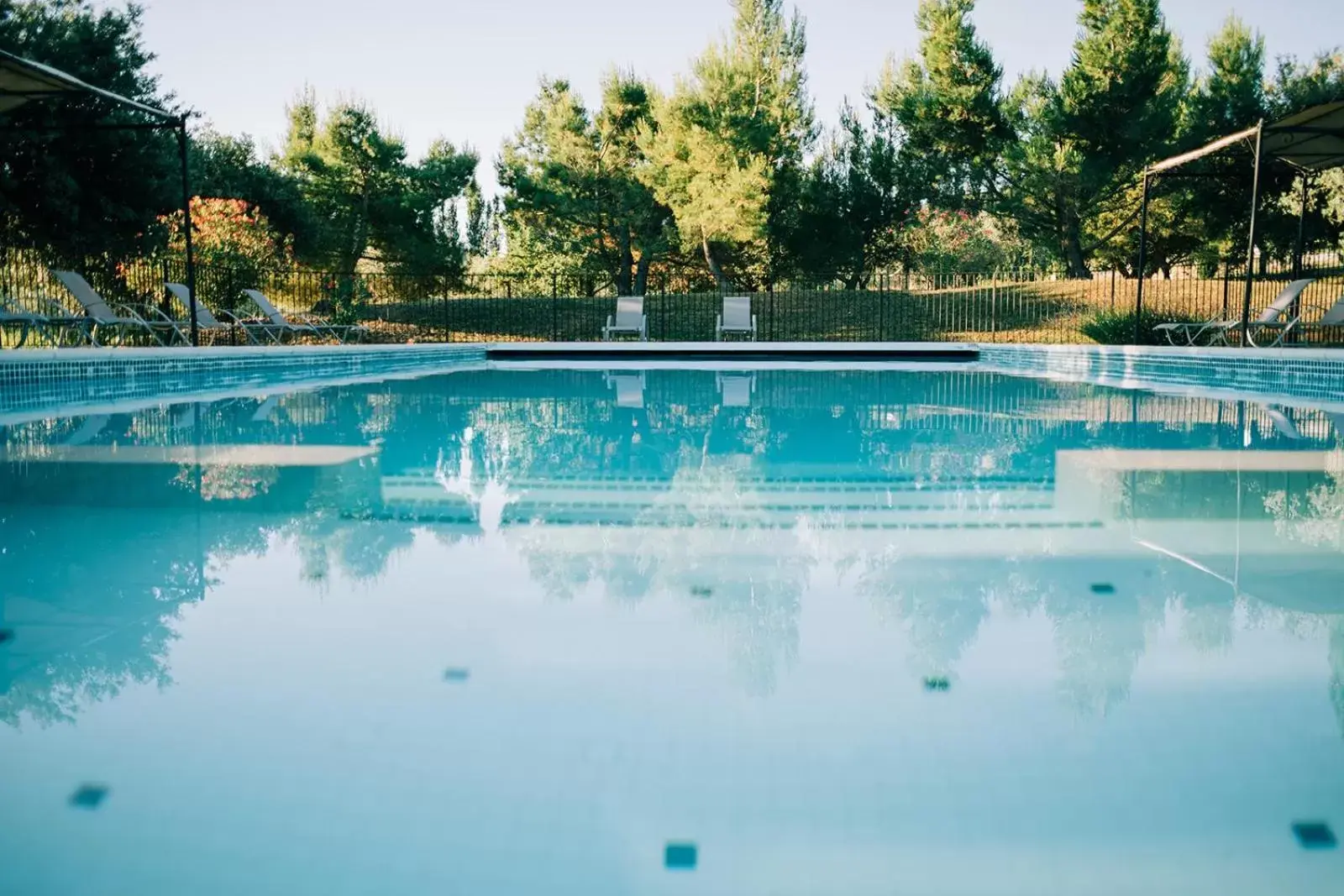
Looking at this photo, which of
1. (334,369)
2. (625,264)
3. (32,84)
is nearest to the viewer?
(32,84)

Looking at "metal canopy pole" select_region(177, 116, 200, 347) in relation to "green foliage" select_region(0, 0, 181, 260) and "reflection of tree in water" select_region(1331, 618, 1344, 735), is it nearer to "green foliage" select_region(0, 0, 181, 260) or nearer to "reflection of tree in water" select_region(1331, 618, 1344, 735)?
"green foliage" select_region(0, 0, 181, 260)

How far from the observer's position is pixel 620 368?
1280 centimetres

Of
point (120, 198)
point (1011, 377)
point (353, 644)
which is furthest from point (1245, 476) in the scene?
point (120, 198)

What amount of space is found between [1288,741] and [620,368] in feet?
37.2

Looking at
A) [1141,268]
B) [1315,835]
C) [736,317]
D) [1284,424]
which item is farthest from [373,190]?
[1315,835]

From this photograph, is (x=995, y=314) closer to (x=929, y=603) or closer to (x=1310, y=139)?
(x=1310, y=139)

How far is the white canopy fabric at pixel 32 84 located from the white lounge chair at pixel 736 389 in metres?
5.52

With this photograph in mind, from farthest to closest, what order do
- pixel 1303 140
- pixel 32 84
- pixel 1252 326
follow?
pixel 1252 326 < pixel 1303 140 < pixel 32 84

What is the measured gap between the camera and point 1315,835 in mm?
1396

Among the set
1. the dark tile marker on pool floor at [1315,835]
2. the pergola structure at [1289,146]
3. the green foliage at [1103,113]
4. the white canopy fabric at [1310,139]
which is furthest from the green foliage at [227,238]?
the dark tile marker on pool floor at [1315,835]

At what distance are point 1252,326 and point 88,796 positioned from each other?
43.0 ft

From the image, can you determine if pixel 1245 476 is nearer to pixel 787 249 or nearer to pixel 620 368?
pixel 620 368

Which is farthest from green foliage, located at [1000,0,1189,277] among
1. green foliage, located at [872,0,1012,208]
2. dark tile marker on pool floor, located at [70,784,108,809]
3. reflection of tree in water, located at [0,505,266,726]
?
dark tile marker on pool floor, located at [70,784,108,809]

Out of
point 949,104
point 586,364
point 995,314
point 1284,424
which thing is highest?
point 949,104
